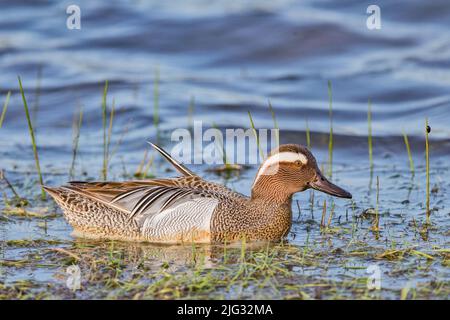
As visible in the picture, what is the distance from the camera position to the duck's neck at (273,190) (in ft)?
22.7

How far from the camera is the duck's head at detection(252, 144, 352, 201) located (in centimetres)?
686

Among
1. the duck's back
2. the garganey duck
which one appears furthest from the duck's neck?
the duck's back

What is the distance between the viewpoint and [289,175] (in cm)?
689

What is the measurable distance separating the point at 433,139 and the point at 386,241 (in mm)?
3744

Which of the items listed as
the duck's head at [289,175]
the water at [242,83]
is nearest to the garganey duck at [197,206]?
the duck's head at [289,175]

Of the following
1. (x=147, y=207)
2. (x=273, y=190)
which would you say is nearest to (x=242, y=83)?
(x=273, y=190)

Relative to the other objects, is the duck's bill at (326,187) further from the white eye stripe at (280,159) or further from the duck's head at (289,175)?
the white eye stripe at (280,159)

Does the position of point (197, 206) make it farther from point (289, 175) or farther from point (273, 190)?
point (289, 175)

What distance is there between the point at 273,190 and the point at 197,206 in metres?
0.60

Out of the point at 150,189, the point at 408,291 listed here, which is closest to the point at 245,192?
the point at 150,189

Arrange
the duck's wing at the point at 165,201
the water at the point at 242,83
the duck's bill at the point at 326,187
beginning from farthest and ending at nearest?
the water at the point at 242,83 < the duck's bill at the point at 326,187 < the duck's wing at the point at 165,201

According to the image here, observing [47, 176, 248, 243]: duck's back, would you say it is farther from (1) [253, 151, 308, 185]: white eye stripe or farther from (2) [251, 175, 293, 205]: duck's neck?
(1) [253, 151, 308, 185]: white eye stripe

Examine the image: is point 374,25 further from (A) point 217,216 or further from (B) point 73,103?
(A) point 217,216
